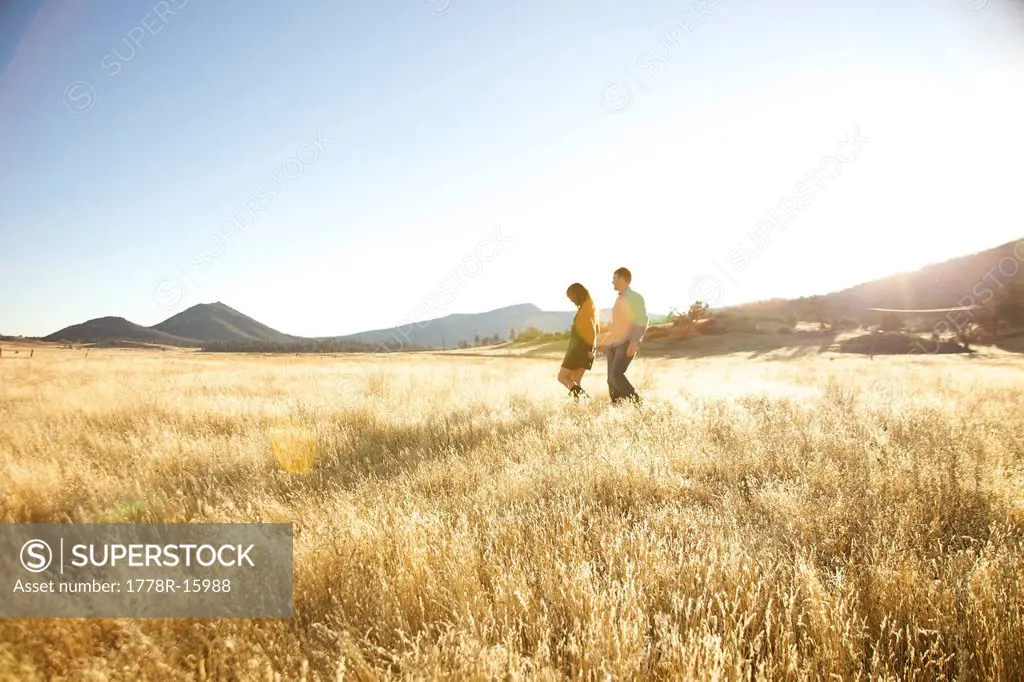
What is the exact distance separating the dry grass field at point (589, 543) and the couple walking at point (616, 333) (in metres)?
1.34

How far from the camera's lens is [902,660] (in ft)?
5.41

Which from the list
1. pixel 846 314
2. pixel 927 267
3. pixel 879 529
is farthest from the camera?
pixel 927 267

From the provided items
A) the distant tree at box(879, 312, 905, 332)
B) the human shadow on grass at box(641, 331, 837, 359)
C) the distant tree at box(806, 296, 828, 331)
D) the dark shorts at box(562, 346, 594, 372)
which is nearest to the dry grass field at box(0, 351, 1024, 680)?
the dark shorts at box(562, 346, 594, 372)

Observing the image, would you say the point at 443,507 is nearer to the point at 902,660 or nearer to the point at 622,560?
the point at 622,560

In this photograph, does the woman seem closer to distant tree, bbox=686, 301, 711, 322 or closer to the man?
the man

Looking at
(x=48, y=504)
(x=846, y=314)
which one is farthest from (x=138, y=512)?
(x=846, y=314)

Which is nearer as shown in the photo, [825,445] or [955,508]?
[955,508]

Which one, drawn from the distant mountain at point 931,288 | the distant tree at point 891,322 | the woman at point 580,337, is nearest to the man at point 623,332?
the woman at point 580,337

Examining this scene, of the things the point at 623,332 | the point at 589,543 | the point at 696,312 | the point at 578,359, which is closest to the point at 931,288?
the point at 696,312

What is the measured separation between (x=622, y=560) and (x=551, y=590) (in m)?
0.44

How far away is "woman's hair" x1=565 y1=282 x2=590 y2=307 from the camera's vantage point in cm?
741

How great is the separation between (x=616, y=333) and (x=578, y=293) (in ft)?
3.31

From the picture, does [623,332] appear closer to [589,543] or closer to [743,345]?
[589,543]

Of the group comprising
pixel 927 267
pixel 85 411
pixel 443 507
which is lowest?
pixel 443 507
